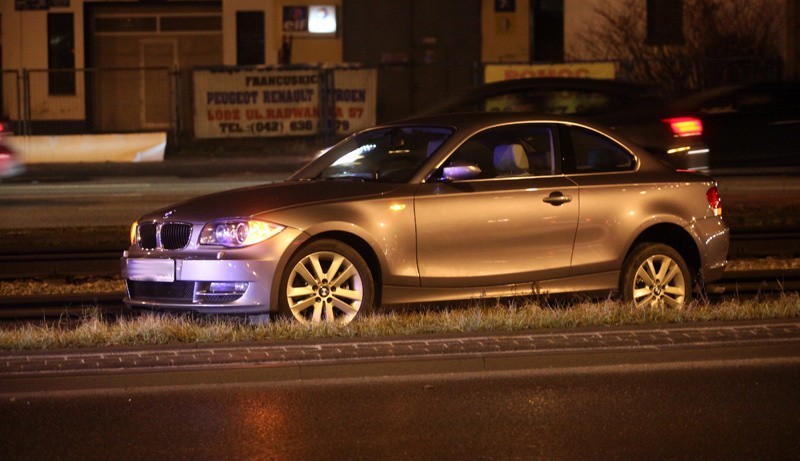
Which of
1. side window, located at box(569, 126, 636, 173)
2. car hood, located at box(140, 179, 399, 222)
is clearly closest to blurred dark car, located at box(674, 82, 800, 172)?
side window, located at box(569, 126, 636, 173)

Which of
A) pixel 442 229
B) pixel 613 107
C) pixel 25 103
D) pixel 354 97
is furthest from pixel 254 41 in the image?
pixel 442 229

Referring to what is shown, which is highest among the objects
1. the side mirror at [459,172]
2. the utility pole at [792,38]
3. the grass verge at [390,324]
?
the utility pole at [792,38]

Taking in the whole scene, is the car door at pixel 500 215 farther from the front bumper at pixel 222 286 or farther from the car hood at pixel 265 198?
the front bumper at pixel 222 286

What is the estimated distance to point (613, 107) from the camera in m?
16.8

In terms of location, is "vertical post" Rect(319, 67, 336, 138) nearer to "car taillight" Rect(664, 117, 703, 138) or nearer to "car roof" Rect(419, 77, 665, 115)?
"car roof" Rect(419, 77, 665, 115)

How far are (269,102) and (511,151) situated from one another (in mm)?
19636

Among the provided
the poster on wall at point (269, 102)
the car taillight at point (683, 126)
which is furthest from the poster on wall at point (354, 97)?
the car taillight at point (683, 126)

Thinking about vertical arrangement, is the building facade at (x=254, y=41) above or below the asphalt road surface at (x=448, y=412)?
above

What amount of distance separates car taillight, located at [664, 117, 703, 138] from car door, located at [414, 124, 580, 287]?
651 centimetres

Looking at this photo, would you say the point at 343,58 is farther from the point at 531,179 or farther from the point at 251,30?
the point at 531,179

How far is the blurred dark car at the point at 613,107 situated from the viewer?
1581 centimetres

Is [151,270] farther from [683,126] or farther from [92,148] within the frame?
[92,148]

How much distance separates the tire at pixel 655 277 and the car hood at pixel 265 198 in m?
1.92

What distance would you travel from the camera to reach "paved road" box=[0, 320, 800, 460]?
6.31m
